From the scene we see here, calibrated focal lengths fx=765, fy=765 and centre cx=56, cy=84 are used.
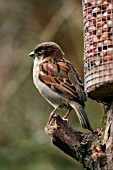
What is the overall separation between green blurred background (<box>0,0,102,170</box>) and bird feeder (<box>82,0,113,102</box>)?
13.4ft

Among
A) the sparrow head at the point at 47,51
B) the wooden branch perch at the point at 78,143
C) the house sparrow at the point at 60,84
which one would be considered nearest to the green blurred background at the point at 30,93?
the sparrow head at the point at 47,51

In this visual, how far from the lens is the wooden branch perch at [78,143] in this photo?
20.6 feet

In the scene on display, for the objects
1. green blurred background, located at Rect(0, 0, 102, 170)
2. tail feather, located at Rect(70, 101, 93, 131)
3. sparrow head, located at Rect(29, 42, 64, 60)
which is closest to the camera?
tail feather, located at Rect(70, 101, 93, 131)

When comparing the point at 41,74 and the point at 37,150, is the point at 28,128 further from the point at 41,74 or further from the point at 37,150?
the point at 41,74

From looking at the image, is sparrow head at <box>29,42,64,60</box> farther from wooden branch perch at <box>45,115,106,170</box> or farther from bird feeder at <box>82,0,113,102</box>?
wooden branch perch at <box>45,115,106,170</box>

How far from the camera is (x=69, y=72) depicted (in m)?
7.56

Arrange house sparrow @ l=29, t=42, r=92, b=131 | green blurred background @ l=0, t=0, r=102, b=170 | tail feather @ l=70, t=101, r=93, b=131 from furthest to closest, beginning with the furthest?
1. green blurred background @ l=0, t=0, r=102, b=170
2. house sparrow @ l=29, t=42, r=92, b=131
3. tail feather @ l=70, t=101, r=93, b=131

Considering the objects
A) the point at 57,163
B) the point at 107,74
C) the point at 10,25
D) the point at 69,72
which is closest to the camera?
the point at 107,74

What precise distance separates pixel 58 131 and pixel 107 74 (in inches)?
26.5

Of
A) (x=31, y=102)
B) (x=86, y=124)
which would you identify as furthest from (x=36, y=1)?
(x=86, y=124)

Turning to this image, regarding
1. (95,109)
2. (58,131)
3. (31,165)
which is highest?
(58,131)

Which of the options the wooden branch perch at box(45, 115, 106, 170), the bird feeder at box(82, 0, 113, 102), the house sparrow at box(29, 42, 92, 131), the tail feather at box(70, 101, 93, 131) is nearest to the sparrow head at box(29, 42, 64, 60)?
the house sparrow at box(29, 42, 92, 131)

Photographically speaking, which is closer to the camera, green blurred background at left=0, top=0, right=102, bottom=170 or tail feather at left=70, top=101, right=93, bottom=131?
tail feather at left=70, top=101, right=93, bottom=131

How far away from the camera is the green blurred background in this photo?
36.0 feet
